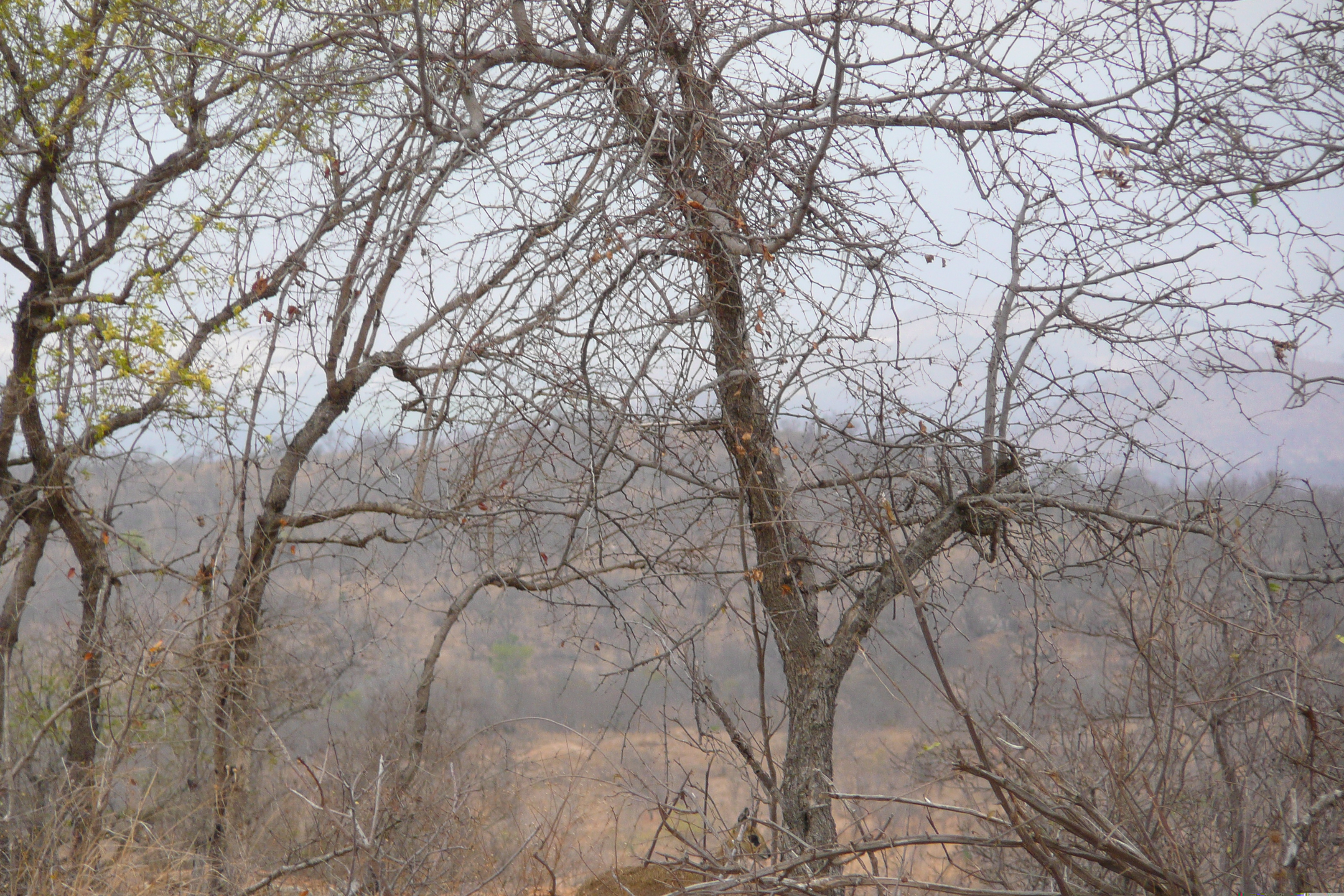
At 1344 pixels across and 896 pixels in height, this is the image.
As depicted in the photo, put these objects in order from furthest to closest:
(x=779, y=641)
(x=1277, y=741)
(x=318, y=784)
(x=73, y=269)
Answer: (x=73, y=269)
(x=1277, y=741)
(x=779, y=641)
(x=318, y=784)

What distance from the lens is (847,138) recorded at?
15.0ft

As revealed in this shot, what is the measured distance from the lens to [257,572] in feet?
22.6

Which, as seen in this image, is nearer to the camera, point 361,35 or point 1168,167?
point 361,35

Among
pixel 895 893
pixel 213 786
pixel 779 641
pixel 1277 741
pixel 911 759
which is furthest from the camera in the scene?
pixel 911 759

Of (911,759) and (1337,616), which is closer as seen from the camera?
(1337,616)

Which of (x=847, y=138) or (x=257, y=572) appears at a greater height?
(x=847, y=138)

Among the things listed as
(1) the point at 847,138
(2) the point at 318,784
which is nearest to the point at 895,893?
(2) the point at 318,784

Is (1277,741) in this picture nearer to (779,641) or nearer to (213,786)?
(779,641)

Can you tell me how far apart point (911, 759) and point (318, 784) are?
10.6 metres

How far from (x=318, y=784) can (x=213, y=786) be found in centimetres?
561

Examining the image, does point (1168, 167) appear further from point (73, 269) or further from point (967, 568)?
point (967, 568)

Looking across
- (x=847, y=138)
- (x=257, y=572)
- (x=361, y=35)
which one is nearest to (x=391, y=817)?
(x=257, y=572)

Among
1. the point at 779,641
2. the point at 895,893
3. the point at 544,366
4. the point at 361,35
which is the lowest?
the point at 895,893

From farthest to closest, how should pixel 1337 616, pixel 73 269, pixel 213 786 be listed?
pixel 1337 616, pixel 73 269, pixel 213 786
